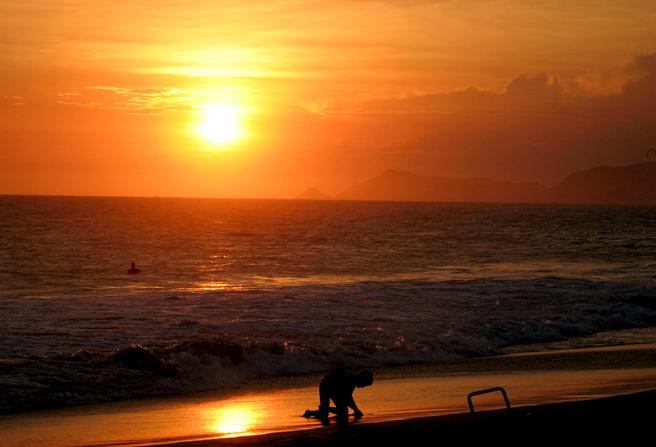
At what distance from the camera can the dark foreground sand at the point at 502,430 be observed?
10.1 m

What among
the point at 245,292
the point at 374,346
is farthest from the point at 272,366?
the point at 245,292

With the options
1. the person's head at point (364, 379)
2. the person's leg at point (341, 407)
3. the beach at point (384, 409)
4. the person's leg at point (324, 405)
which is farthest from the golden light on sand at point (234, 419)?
the person's head at point (364, 379)

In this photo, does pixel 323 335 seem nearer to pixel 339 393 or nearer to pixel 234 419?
pixel 234 419

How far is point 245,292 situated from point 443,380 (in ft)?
60.5

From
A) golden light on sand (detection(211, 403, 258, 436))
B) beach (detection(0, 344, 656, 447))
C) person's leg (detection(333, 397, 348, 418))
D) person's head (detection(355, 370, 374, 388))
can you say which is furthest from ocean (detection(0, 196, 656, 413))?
person's head (detection(355, 370, 374, 388))

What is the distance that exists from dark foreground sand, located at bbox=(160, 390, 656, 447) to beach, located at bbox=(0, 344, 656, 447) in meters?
0.03

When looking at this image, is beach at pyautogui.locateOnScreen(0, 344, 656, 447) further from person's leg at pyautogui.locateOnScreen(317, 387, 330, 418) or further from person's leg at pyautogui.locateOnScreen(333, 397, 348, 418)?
person's leg at pyautogui.locateOnScreen(333, 397, 348, 418)

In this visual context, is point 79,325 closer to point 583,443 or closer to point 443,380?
point 443,380

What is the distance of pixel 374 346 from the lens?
2150 cm

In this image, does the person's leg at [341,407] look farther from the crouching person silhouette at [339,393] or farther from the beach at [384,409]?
the beach at [384,409]

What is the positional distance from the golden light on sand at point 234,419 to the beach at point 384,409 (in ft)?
0.06

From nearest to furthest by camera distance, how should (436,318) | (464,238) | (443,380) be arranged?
(443,380) → (436,318) → (464,238)

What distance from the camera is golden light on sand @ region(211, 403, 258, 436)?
39.2 ft

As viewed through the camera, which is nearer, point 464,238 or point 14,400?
point 14,400
